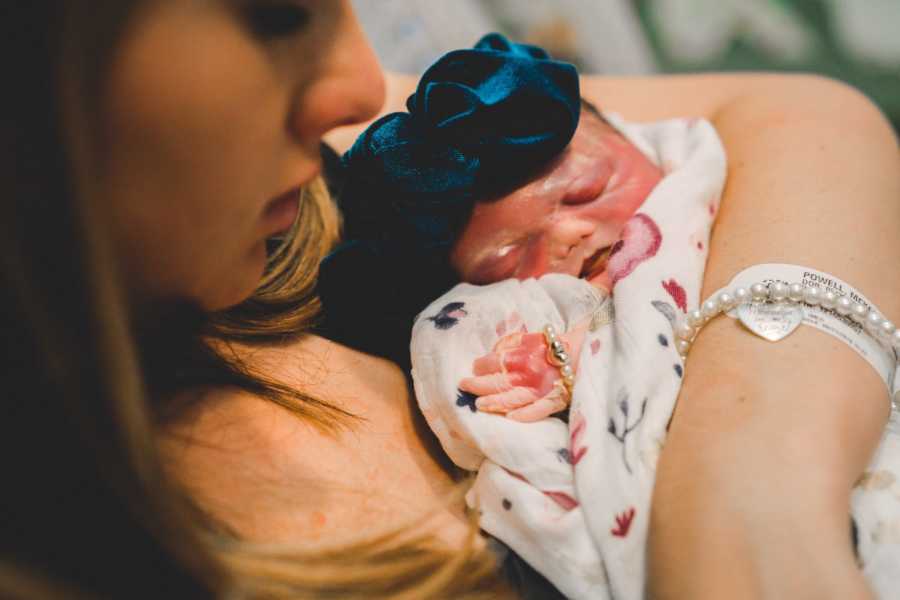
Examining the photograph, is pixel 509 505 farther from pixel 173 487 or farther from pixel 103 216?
pixel 103 216

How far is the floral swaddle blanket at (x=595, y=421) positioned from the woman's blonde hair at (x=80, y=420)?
72 mm

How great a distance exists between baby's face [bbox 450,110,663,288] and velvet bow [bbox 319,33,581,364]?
0.06ft

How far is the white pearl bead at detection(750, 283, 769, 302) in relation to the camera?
0.64 metres

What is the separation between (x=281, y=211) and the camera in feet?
1.81

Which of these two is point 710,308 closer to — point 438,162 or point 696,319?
point 696,319

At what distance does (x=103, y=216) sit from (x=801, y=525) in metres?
0.47

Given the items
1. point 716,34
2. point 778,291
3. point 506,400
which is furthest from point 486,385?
point 716,34

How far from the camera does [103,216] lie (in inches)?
16.1

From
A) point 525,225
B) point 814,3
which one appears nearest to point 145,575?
point 525,225

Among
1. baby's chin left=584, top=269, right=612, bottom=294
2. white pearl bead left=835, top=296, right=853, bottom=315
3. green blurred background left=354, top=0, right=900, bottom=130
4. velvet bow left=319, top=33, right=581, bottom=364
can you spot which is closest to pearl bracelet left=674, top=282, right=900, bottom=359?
white pearl bead left=835, top=296, right=853, bottom=315

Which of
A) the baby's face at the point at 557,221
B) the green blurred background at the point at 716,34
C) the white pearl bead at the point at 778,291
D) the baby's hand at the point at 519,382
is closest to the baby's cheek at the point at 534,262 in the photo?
the baby's face at the point at 557,221

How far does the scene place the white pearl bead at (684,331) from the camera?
0.66 m

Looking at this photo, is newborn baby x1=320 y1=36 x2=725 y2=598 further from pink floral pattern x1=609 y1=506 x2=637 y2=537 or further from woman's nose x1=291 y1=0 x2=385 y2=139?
woman's nose x1=291 y1=0 x2=385 y2=139

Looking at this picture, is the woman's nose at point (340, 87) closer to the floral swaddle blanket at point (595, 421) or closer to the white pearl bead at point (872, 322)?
the floral swaddle blanket at point (595, 421)
